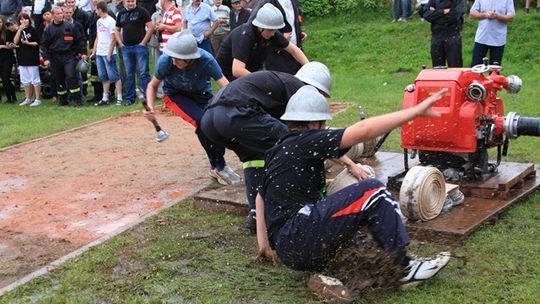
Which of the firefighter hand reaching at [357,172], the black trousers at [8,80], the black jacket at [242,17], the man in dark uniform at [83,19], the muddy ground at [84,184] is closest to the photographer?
the firefighter hand reaching at [357,172]

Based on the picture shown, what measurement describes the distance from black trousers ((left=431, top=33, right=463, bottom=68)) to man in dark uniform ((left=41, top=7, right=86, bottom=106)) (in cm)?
666

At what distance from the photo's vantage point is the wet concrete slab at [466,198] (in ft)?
19.1

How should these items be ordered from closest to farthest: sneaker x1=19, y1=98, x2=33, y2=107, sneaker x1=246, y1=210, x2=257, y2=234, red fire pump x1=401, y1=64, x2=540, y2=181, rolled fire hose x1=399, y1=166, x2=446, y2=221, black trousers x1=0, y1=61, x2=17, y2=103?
rolled fire hose x1=399, y1=166, x2=446, y2=221, sneaker x1=246, y1=210, x2=257, y2=234, red fire pump x1=401, y1=64, x2=540, y2=181, sneaker x1=19, y1=98, x2=33, y2=107, black trousers x1=0, y1=61, x2=17, y2=103

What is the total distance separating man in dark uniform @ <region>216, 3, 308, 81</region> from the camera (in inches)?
285

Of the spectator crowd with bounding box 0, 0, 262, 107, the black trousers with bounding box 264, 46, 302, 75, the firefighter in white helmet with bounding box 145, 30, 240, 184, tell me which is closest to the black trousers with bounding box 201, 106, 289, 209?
the firefighter in white helmet with bounding box 145, 30, 240, 184

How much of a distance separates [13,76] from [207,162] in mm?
8905

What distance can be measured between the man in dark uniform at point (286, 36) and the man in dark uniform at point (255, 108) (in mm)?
1914

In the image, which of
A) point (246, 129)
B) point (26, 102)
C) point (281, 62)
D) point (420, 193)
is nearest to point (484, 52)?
point (281, 62)

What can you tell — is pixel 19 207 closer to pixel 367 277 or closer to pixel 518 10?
pixel 367 277

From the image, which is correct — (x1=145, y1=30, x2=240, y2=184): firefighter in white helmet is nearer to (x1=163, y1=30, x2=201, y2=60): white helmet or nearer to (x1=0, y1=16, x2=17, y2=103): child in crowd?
(x1=163, y1=30, x2=201, y2=60): white helmet

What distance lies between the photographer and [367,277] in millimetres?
4914

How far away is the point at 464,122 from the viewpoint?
642cm

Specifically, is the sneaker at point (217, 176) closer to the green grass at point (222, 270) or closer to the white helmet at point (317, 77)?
the green grass at point (222, 270)

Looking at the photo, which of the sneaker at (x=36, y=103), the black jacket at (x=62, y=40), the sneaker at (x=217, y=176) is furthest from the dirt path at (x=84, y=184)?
the sneaker at (x=36, y=103)
